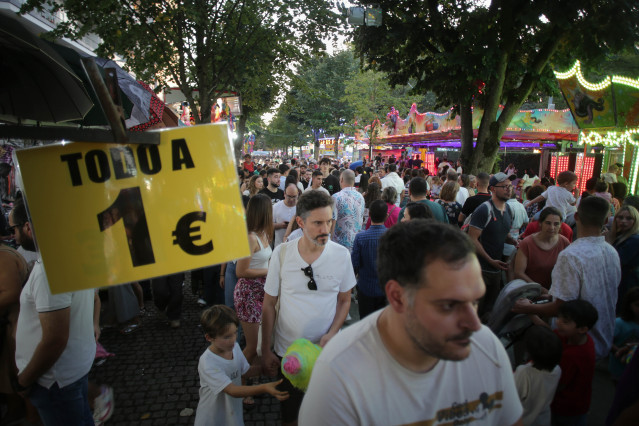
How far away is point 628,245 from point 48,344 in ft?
17.4

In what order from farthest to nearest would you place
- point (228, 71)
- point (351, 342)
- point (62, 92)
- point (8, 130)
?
point (228, 71)
point (62, 92)
point (351, 342)
point (8, 130)

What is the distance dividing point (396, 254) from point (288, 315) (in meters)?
1.52

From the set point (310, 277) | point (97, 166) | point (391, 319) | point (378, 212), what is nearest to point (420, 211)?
point (378, 212)

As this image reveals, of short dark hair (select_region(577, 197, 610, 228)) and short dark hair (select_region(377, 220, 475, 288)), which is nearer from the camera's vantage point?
short dark hair (select_region(377, 220, 475, 288))

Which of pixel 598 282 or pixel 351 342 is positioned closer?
pixel 351 342

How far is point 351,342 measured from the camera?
1.39 metres

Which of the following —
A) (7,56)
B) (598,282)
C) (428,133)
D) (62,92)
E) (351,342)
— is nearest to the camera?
(351,342)

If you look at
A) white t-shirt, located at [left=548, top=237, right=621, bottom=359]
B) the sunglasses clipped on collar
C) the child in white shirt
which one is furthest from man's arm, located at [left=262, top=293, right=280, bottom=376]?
white t-shirt, located at [left=548, top=237, right=621, bottom=359]

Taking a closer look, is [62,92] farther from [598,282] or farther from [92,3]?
[92,3]

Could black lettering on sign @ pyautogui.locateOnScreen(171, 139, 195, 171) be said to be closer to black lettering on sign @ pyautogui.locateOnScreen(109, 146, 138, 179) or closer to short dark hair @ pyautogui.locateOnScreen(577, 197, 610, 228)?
black lettering on sign @ pyautogui.locateOnScreen(109, 146, 138, 179)

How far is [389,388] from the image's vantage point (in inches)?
53.1

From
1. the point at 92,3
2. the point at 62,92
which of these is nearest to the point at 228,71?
the point at 92,3

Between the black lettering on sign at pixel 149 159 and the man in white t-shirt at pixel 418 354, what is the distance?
1013mm

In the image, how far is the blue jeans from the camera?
2258 millimetres
